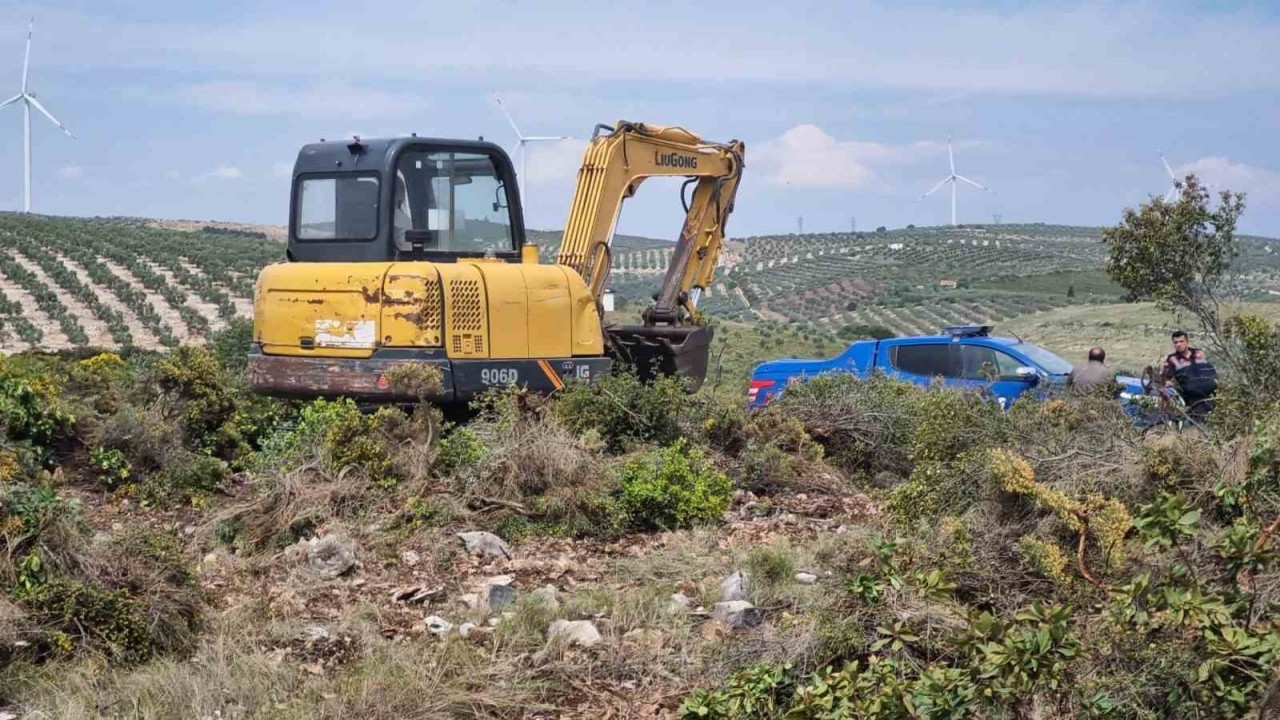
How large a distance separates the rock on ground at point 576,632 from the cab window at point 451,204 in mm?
5877

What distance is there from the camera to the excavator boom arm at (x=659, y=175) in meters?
14.2

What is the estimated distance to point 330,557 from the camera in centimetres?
882

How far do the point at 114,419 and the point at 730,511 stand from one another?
4.96 meters

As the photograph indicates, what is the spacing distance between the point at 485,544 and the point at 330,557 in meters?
1.09

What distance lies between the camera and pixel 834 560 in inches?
293

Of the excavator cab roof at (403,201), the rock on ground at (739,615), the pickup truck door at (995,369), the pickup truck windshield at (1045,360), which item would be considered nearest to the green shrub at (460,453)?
the excavator cab roof at (403,201)

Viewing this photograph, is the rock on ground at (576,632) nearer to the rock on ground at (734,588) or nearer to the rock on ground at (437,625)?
the rock on ground at (437,625)

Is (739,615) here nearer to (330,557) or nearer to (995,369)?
(330,557)

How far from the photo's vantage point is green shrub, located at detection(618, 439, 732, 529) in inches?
404

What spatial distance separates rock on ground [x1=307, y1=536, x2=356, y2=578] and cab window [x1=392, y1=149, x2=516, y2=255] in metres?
4.21

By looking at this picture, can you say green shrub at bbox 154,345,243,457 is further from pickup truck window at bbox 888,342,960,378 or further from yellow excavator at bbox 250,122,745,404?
pickup truck window at bbox 888,342,960,378

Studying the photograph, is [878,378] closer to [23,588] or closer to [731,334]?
[23,588]

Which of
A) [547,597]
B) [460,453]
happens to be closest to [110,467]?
[460,453]

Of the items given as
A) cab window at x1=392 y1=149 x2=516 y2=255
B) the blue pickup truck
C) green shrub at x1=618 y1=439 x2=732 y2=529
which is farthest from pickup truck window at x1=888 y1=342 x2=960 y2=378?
green shrub at x1=618 y1=439 x2=732 y2=529
